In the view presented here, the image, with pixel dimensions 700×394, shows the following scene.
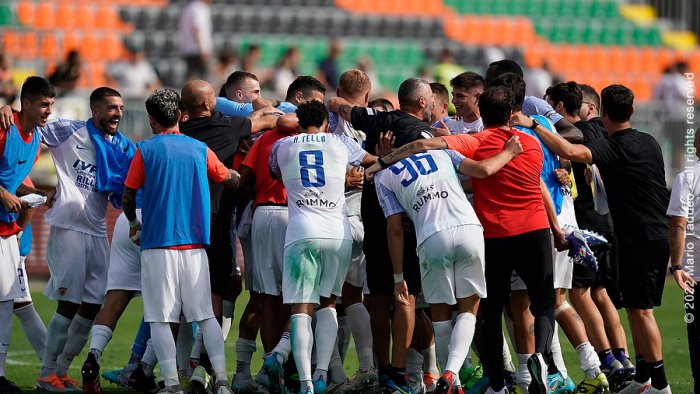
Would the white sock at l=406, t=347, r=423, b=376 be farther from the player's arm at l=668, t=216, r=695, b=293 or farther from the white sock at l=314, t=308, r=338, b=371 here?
the player's arm at l=668, t=216, r=695, b=293

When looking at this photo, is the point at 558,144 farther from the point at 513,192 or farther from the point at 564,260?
the point at 564,260

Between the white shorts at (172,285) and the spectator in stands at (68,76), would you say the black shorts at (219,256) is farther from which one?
the spectator in stands at (68,76)

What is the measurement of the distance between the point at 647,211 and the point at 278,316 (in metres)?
3.11

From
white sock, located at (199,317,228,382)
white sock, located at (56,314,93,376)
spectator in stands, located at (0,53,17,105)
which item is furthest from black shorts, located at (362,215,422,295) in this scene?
spectator in stands, located at (0,53,17,105)

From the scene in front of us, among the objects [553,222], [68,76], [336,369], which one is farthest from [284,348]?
[68,76]

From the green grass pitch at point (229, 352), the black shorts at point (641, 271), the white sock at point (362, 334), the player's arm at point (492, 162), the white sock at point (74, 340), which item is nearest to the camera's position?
the player's arm at point (492, 162)

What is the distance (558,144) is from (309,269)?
2163 millimetres

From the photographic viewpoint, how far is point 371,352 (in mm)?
9867

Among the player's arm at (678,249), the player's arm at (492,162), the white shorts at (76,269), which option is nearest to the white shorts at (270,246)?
the white shorts at (76,269)

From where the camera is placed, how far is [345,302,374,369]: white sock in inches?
385

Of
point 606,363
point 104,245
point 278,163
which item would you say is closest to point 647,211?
point 606,363

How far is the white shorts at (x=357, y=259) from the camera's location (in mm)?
9867

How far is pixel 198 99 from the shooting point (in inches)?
379

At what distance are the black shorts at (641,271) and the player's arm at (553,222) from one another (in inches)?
24.0
